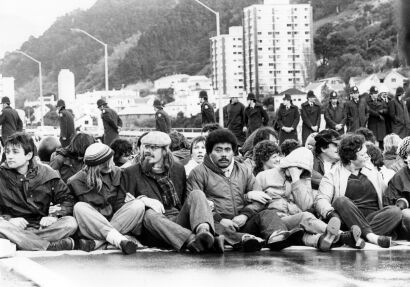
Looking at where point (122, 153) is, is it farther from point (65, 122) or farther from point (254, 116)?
point (65, 122)

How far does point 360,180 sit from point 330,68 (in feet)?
542

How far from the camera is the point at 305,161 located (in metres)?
8.76

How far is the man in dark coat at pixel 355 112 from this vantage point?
20.5 meters

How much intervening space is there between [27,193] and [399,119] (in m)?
13.2

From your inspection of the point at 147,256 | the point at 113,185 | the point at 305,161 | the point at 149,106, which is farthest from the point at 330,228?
the point at 149,106

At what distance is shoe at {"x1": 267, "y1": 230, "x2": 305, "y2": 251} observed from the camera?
8039mm

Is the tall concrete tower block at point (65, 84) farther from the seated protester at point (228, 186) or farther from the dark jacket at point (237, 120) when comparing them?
the seated protester at point (228, 186)

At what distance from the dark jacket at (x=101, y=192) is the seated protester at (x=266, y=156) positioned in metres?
1.81

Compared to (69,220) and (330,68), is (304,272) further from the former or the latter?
(330,68)

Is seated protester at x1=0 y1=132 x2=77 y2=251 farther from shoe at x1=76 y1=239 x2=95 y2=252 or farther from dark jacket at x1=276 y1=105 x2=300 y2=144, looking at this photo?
dark jacket at x1=276 y1=105 x2=300 y2=144

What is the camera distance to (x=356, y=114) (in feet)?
67.9

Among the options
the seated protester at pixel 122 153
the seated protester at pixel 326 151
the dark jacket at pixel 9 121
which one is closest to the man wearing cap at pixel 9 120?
the dark jacket at pixel 9 121

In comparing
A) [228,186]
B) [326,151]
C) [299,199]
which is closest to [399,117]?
[326,151]

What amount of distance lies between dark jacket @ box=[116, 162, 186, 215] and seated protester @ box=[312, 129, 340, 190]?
6.53 feet
